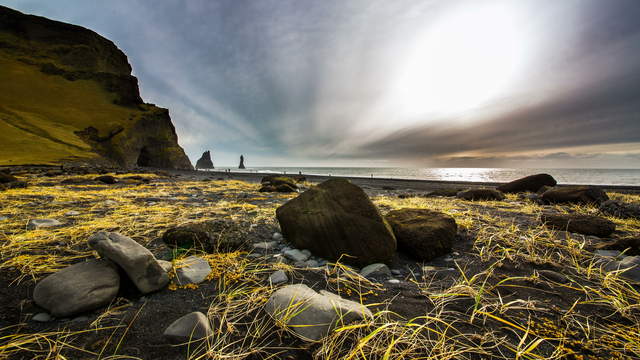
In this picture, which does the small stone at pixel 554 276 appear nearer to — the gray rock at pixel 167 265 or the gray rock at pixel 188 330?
the gray rock at pixel 188 330

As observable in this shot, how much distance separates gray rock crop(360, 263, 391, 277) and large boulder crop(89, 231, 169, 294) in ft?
6.06

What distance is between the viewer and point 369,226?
260cm

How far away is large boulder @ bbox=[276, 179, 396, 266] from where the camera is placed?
2.51 metres

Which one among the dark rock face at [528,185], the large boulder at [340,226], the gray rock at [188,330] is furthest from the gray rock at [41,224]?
the dark rock face at [528,185]

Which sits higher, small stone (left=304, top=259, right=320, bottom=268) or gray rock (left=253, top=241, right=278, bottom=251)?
gray rock (left=253, top=241, right=278, bottom=251)

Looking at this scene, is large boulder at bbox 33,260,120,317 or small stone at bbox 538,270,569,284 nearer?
large boulder at bbox 33,260,120,317

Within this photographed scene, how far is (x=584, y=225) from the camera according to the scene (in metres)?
3.30

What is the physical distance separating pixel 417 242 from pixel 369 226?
2.10 ft

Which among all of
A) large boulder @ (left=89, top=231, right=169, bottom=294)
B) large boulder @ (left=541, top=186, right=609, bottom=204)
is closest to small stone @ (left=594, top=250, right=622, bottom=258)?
large boulder @ (left=89, top=231, right=169, bottom=294)

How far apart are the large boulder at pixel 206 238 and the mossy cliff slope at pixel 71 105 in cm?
3134

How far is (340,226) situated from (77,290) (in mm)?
2284

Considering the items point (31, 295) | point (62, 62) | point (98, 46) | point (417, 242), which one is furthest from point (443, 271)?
point (98, 46)

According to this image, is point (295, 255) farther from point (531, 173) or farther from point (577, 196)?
point (531, 173)

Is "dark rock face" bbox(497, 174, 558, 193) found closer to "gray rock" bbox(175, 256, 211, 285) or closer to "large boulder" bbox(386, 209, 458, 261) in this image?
"large boulder" bbox(386, 209, 458, 261)
